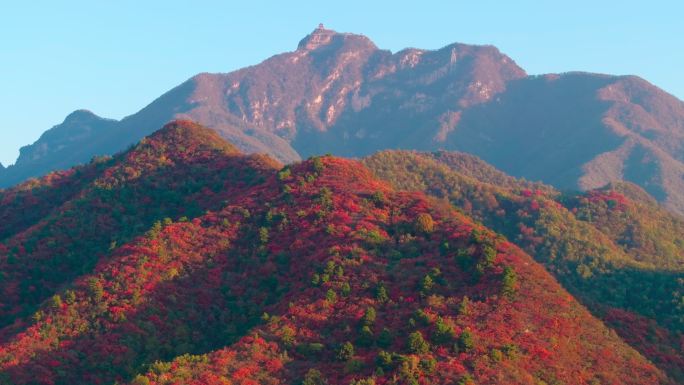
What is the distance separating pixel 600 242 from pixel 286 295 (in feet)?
233

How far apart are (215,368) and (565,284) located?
63.5 meters

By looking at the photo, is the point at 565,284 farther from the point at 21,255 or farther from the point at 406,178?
the point at 21,255

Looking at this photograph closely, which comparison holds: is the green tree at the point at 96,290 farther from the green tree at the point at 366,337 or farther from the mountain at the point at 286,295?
the green tree at the point at 366,337

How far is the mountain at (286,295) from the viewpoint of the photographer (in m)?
64.9

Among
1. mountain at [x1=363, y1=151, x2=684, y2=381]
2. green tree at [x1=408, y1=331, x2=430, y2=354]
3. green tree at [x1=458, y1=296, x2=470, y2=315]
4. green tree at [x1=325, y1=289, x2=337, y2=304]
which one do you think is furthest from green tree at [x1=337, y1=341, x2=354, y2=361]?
mountain at [x1=363, y1=151, x2=684, y2=381]

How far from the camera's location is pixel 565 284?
113 metres

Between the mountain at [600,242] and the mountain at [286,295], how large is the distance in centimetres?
1154

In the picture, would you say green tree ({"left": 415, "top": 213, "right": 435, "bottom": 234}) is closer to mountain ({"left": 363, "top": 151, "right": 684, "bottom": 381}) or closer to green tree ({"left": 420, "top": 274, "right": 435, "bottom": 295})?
green tree ({"left": 420, "top": 274, "right": 435, "bottom": 295})

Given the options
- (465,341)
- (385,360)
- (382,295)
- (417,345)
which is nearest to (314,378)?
(385,360)

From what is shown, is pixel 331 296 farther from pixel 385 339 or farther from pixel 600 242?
pixel 600 242

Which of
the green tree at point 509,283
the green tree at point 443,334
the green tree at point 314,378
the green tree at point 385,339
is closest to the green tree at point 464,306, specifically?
the green tree at point 509,283

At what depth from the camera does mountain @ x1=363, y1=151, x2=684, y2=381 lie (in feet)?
283

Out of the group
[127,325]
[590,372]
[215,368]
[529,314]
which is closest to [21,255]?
[127,325]

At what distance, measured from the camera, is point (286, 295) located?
261 ft
